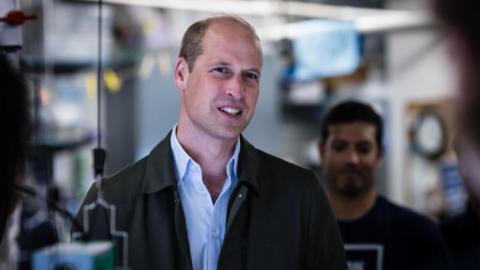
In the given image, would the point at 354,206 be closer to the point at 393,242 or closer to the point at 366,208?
the point at 366,208

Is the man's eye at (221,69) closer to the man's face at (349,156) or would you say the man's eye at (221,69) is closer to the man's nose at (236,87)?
the man's nose at (236,87)

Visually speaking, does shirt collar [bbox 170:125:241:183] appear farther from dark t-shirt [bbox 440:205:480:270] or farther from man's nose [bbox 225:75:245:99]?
dark t-shirt [bbox 440:205:480:270]

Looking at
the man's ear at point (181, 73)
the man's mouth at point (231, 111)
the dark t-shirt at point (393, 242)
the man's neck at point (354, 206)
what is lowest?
the dark t-shirt at point (393, 242)

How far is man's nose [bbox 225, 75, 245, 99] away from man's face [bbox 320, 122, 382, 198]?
104cm

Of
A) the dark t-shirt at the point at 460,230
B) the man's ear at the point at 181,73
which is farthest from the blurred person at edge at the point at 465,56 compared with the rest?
the dark t-shirt at the point at 460,230

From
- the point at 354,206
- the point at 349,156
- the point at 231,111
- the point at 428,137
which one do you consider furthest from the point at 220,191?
the point at 428,137

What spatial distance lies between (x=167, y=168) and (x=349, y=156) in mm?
1152

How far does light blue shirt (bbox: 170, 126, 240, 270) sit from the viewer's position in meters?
1.58

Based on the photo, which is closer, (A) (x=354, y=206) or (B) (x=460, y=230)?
(B) (x=460, y=230)

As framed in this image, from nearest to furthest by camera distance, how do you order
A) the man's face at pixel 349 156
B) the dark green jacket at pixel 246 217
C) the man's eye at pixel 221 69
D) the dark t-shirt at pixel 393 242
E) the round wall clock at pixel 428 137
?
the dark green jacket at pixel 246 217
the man's eye at pixel 221 69
the dark t-shirt at pixel 393 242
the man's face at pixel 349 156
the round wall clock at pixel 428 137

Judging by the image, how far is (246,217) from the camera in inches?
63.3

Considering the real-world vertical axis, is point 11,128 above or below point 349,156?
above

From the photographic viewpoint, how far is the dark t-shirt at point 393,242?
233cm

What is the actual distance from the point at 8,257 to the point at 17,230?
0.15m
